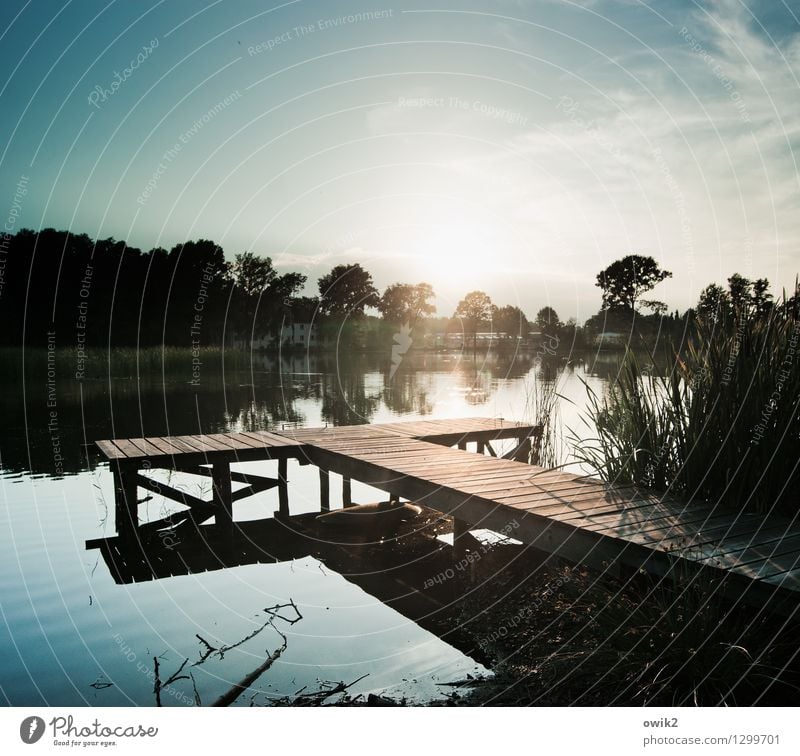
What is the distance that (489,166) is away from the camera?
→ 18.6 ft

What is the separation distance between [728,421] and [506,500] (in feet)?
5.11

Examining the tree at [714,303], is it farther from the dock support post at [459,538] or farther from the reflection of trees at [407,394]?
the reflection of trees at [407,394]

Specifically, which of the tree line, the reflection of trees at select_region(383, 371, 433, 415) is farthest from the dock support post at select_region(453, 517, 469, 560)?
the tree line

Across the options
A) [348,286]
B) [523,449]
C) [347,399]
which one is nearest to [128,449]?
[523,449]

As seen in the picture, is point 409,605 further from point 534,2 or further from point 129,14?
point 129,14

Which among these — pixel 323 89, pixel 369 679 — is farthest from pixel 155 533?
pixel 323 89

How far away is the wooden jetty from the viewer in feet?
12.3

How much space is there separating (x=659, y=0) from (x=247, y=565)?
17.9 feet

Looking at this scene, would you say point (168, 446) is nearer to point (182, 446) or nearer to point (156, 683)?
point (182, 446)

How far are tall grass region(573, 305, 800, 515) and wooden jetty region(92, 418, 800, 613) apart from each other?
25 cm

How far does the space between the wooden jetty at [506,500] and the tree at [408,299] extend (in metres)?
8.51

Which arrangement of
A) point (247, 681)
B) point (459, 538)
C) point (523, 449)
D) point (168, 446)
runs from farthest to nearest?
point (523, 449) → point (168, 446) → point (459, 538) → point (247, 681)

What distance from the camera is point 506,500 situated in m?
4.92

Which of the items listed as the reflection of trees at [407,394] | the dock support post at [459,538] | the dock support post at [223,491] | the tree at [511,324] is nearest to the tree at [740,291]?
the dock support post at [459,538]
